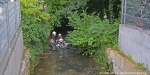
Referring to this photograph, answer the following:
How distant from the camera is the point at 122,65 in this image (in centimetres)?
919

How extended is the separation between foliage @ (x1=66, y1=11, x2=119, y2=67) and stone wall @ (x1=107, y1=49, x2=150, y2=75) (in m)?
0.90

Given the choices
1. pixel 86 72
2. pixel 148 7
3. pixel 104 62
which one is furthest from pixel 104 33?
pixel 148 7

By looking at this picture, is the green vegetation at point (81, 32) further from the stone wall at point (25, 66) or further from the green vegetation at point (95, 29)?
the stone wall at point (25, 66)

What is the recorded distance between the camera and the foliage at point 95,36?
39.8 ft

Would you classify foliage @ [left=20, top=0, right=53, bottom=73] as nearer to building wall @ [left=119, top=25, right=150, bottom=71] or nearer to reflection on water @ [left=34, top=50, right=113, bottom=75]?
reflection on water @ [left=34, top=50, right=113, bottom=75]

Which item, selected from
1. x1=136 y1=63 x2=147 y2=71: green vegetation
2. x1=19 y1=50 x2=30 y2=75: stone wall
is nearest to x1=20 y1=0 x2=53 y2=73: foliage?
x1=19 y1=50 x2=30 y2=75: stone wall

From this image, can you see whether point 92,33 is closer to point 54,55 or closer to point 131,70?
point 54,55

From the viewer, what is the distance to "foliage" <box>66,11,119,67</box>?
12.1 meters

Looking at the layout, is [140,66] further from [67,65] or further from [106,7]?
[106,7]

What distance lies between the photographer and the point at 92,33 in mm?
12805

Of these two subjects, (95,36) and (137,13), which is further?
(95,36)

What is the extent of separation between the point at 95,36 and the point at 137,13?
3760 millimetres

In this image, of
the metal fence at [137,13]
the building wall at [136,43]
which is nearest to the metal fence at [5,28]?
the building wall at [136,43]

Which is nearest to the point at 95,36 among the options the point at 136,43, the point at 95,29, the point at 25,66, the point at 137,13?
the point at 95,29
